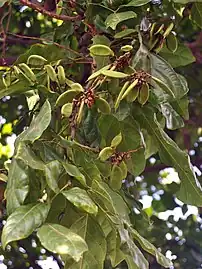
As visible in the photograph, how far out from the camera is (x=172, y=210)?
75.0 inches

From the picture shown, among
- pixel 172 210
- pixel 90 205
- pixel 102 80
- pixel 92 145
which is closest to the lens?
pixel 90 205

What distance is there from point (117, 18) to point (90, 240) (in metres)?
0.29

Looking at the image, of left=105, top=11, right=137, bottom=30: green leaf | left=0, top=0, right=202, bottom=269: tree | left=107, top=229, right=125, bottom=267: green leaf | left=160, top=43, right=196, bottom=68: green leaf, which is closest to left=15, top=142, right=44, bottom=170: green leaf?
left=0, top=0, right=202, bottom=269: tree

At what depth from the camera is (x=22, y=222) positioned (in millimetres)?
599

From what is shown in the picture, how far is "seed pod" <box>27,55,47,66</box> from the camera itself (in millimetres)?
804

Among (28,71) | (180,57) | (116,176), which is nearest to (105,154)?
(116,176)

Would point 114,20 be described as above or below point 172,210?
above

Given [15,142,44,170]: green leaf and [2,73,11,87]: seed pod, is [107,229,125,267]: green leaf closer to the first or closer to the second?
[15,142,44,170]: green leaf

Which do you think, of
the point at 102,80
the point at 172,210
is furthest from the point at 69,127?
the point at 172,210

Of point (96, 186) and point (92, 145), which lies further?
point (92, 145)

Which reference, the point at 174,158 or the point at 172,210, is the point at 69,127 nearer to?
the point at 174,158

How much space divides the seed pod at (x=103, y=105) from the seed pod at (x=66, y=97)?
0.10 ft

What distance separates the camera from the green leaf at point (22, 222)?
59 centimetres

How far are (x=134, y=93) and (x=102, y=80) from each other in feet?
0.13
